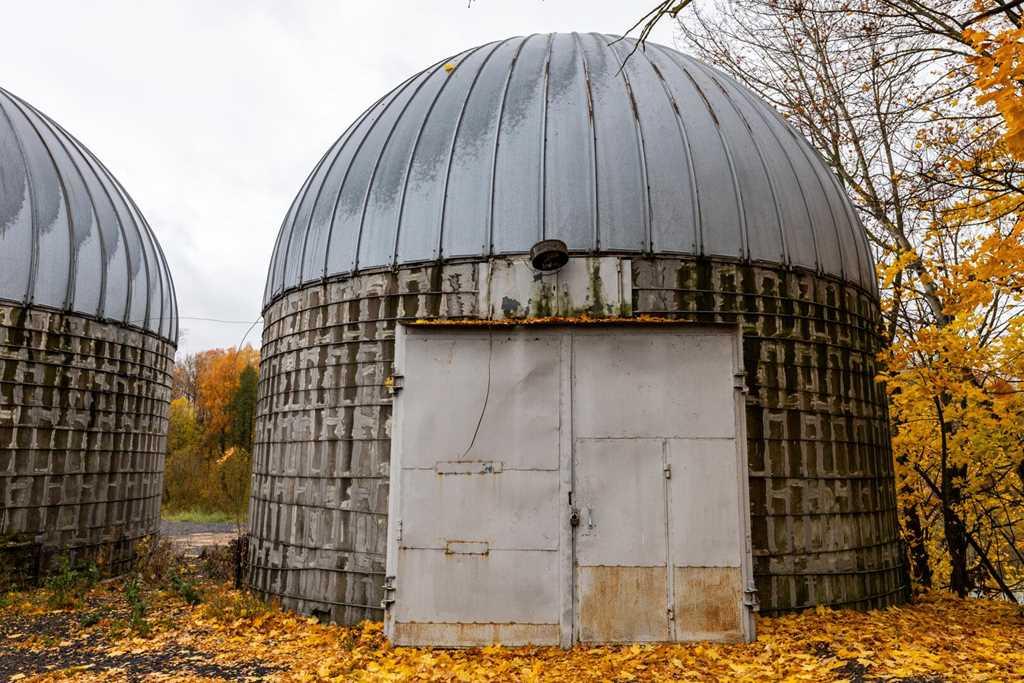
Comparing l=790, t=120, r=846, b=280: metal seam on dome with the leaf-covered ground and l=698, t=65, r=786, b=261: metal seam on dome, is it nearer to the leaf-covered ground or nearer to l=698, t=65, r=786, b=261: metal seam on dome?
l=698, t=65, r=786, b=261: metal seam on dome

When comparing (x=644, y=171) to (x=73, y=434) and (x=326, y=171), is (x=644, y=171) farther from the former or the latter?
(x=73, y=434)

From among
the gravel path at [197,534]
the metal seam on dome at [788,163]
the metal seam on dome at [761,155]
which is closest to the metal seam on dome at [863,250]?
the metal seam on dome at [788,163]

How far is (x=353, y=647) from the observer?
6895mm

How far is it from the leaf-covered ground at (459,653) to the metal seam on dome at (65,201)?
16.1 ft

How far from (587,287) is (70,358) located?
855 cm

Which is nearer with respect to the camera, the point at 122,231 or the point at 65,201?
the point at 65,201

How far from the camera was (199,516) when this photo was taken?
86.8 ft

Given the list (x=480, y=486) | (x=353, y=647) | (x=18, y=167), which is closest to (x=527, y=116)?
(x=480, y=486)

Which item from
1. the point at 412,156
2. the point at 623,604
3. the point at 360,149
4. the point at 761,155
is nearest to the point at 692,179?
the point at 761,155

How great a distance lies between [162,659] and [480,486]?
11.8 feet

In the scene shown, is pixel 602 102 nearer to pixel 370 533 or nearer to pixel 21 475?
pixel 370 533

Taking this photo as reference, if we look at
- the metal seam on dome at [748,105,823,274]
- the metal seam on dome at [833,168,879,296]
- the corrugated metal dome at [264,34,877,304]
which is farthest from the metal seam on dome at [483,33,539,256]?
the metal seam on dome at [833,168,879,296]

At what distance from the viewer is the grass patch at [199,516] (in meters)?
25.2

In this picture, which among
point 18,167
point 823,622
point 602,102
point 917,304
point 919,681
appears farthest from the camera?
point 917,304
